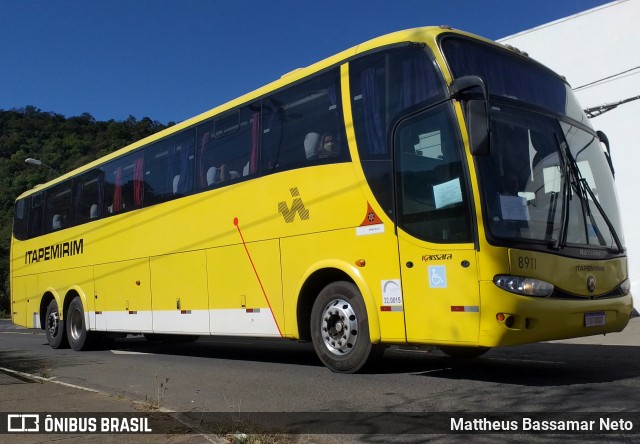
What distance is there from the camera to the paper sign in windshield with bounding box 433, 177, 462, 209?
6.13 m

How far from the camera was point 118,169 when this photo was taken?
41.7 feet

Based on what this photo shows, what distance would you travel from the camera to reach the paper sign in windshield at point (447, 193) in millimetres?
6132

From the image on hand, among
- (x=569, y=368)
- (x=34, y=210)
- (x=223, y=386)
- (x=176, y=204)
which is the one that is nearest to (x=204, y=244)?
(x=176, y=204)

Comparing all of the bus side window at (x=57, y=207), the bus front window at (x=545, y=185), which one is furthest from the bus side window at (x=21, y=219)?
the bus front window at (x=545, y=185)

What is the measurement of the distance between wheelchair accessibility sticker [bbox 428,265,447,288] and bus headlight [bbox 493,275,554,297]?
55 cm

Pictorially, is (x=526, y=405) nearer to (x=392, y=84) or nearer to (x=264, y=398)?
(x=264, y=398)

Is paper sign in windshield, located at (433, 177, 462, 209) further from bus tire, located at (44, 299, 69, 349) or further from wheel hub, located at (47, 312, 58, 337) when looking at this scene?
wheel hub, located at (47, 312, 58, 337)

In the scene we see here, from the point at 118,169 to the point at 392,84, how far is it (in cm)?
759

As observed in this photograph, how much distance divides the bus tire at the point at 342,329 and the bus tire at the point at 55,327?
28.9 feet

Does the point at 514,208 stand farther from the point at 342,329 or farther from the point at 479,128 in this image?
the point at 342,329

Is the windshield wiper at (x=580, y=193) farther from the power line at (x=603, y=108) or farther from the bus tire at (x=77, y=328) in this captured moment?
the power line at (x=603, y=108)

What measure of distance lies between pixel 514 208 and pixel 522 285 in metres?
0.79

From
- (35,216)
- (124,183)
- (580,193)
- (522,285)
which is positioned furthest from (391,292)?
(35,216)

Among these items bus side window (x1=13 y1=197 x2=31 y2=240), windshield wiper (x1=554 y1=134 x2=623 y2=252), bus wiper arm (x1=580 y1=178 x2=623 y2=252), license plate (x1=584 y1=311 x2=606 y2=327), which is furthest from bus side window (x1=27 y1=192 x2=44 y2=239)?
license plate (x1=584 y1=311 x2=606 y2=327)
